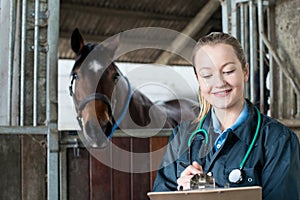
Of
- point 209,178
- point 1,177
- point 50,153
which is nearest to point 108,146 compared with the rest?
point 50,153

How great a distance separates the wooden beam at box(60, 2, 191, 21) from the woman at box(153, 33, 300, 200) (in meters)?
3.98

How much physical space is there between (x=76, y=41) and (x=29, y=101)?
72cm

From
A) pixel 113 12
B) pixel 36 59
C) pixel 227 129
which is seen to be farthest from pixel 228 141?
pixel 113 12

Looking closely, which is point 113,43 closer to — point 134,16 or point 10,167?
point 10,167

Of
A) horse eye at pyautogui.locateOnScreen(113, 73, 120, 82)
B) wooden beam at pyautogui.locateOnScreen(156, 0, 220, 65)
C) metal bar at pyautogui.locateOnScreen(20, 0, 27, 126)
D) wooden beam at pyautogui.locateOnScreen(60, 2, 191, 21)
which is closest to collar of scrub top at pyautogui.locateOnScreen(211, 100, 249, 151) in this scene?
metal bar at pyautogui.locateOnScreen(20, 0, 27, 126)

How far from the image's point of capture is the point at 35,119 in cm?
270

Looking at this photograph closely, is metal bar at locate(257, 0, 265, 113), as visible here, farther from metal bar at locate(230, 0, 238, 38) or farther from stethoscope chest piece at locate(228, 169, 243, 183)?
stethoscope chest piece at locate(228, 169, 243, 183)

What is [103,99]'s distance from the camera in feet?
9.82

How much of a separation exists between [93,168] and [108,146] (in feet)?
0.48

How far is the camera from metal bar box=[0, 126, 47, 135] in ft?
8.46

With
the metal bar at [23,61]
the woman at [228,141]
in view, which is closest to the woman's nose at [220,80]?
the woman at [228,141]

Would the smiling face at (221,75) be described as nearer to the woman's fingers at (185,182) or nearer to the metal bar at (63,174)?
the woman's fingers at (185,182)

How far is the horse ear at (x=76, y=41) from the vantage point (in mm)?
3299

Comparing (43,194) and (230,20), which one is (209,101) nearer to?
(43,194)
